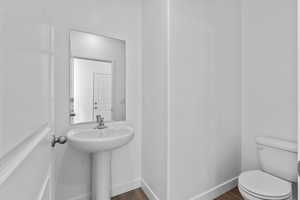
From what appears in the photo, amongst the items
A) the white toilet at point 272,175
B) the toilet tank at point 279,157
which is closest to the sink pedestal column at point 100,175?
the white toilet at point 272,175

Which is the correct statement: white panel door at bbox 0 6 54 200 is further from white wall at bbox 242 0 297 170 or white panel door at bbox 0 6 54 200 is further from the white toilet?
white wall at bbox 242 0 297 170

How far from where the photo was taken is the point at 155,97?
1623 mm

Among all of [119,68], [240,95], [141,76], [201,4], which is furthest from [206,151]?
[201,4]

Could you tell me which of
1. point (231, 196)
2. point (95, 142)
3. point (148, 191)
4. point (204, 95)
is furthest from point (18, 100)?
point (231, 196)

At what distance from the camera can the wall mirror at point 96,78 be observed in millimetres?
1564

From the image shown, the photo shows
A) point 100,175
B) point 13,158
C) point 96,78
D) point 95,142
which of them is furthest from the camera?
point 96,78

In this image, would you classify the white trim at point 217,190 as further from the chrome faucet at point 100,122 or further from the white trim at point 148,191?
the chrome faucet at point 100,122

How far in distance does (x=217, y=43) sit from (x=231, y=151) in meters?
1.35

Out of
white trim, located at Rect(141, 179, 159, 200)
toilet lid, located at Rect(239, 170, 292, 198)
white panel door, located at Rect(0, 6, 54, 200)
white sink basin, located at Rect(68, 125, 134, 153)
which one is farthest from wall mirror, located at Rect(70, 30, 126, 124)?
toilet lid, located at Rect(239, 170, 292, 198)

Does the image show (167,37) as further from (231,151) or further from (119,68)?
(231,151)

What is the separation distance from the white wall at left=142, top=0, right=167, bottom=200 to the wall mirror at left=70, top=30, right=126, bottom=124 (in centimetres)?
30

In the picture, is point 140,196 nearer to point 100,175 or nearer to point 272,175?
point 100,175

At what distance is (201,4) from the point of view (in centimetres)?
160

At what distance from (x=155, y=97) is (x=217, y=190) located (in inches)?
51.6
